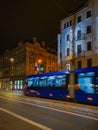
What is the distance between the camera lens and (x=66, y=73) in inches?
960

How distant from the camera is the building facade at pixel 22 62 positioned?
6512 cm

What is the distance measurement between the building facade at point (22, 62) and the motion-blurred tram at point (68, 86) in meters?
30.9

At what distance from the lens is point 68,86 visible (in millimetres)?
23781

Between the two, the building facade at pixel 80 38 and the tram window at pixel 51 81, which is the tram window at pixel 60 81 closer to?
the tram window at pixel 51 81

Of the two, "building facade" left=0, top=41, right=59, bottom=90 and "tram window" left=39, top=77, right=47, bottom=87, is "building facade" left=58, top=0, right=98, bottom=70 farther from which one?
"building facade" left=0, top=41, right=59, bottom=90

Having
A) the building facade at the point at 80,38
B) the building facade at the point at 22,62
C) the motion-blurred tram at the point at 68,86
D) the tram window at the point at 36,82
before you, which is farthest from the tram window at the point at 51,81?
the building facade at the point at 22,62

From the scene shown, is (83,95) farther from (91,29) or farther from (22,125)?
(91,29)

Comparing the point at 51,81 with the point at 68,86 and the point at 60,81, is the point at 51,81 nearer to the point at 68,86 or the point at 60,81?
the point at 60,81

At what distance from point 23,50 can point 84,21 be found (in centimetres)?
2759

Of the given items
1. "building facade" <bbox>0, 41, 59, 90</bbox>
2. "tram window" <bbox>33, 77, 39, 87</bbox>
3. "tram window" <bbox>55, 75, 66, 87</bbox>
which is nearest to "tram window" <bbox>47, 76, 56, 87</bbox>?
"tram window" <bbox>55, 75, 66, 87</bbox>

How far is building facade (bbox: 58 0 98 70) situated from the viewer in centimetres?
3944

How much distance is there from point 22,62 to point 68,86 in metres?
43.4

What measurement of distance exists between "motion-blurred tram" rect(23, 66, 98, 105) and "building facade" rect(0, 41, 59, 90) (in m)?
30.9

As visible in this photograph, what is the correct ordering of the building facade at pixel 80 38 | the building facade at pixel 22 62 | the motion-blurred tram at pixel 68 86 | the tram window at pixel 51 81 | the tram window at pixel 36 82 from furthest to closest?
the building facade at pixel 22 62 < the building facade at pixel 80 38 < the tram window at pixel 36 82 < the tram window at pixel 51 81 < the motion-blurred tram at pixel 68 86
